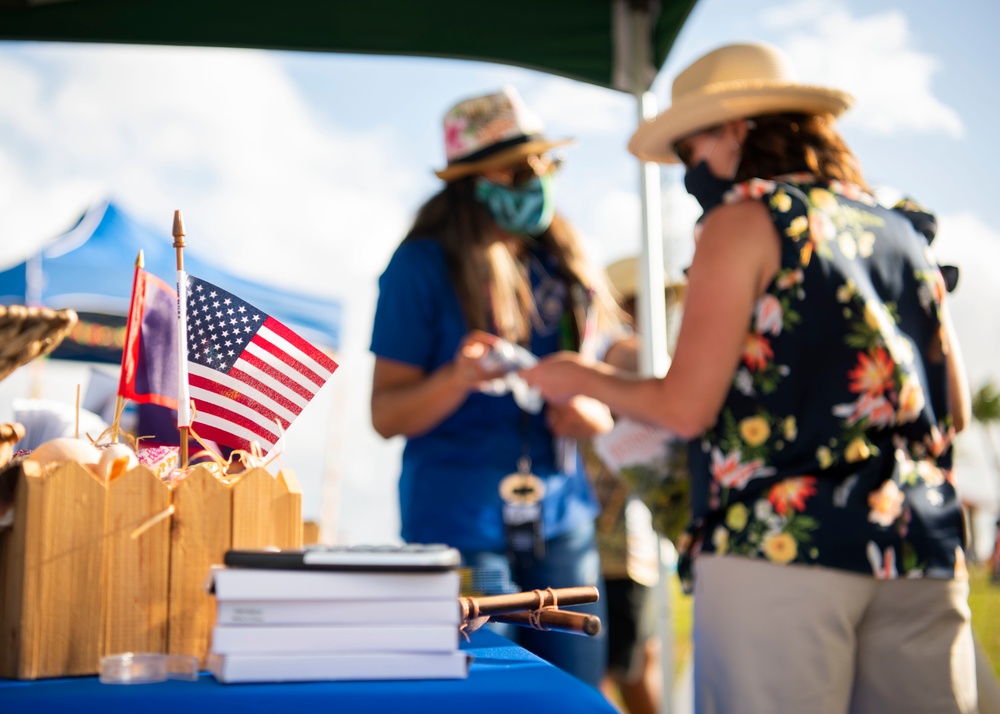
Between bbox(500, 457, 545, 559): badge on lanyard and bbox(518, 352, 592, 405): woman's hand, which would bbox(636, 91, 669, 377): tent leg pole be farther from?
bbox(518, 352, 592, 405): woman's hand

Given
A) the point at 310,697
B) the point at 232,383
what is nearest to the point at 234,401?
the point at 232,383

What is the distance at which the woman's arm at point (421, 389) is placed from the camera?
228 cm

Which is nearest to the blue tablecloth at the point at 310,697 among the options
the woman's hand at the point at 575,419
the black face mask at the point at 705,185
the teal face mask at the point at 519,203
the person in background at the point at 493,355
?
the black face mask at the point at 705,185

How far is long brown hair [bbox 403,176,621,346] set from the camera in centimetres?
247

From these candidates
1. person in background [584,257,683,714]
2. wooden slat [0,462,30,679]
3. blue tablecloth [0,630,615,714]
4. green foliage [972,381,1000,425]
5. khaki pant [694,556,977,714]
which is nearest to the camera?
blue tablecloth [0,630,615,714]

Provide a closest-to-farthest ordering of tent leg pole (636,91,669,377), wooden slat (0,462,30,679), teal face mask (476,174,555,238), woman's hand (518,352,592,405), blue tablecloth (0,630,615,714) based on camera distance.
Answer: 1. blue tablecloth (0,630,615,714)
2. wooden slat (0,462,30,679)
3. woman's hand (518,352,592,405)
4. teal face mask (476,174,555,238)
5. tent leg pole (636,91,669,377)

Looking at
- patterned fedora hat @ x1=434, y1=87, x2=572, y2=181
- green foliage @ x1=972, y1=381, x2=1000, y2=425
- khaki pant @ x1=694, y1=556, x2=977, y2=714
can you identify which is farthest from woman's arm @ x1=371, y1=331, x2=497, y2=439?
green foliage @ x1=972, y1=381, x2=1000, y2=425

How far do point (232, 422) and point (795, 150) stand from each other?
1.21 m

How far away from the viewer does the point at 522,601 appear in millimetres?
1229

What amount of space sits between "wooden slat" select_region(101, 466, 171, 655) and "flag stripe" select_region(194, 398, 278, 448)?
0.46 ft

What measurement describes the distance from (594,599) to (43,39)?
2775 mm

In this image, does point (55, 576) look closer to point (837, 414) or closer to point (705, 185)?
point (837, 414)

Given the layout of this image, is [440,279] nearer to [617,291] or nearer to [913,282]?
[913,282]

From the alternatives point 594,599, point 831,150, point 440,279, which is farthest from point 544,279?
point 594,599
